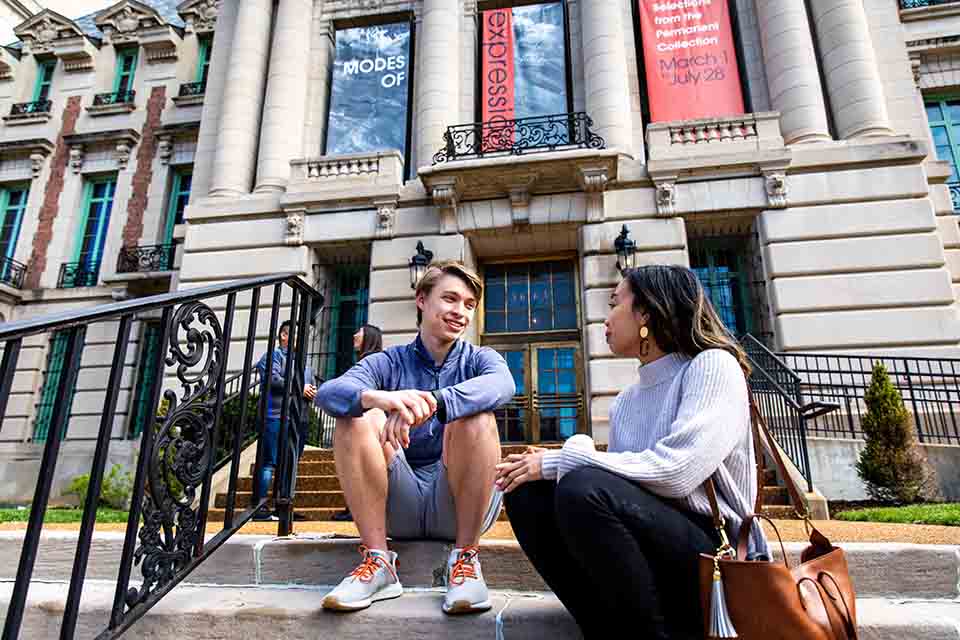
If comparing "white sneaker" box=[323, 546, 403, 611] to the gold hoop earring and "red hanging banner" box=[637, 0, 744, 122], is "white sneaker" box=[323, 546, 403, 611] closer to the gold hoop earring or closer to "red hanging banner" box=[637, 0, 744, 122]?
the gold hoop earring

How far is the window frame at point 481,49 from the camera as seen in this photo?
514 inches

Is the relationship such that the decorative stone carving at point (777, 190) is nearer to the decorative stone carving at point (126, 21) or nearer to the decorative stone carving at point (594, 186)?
the decorative stone carving at point (594, 186)

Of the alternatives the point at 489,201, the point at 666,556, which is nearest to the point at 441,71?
the point at 489,201

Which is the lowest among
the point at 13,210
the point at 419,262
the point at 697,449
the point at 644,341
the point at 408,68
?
the point at 697,449

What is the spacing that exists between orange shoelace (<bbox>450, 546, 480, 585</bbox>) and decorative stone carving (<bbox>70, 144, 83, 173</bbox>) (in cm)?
2057

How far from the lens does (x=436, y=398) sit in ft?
7.88

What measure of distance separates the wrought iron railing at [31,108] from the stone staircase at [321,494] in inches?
691

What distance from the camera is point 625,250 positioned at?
1060 cm

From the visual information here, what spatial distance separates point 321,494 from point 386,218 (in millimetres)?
6402

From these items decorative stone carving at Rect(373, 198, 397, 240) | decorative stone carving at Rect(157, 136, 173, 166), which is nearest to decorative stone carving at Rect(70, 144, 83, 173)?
decorative stone carving at Rect(157, 136, 173, 166)

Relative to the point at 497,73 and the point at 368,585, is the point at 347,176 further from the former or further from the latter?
the point at 368,585

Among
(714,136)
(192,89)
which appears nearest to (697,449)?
(714,136)

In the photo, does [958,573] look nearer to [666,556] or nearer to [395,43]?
[666,556]

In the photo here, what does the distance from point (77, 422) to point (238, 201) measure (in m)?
7.86
